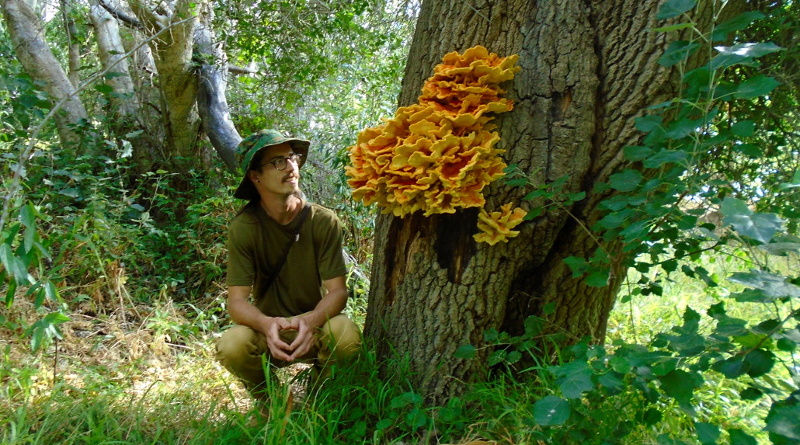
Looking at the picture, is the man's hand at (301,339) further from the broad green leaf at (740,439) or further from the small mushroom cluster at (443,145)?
the broad green leaf at (740,439)

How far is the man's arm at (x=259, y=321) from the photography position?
2.50 m

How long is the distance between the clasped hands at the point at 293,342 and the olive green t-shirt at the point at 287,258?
33cm

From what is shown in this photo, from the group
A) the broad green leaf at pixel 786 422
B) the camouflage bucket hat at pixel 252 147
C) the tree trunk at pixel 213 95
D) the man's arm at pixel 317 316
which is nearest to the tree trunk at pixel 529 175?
the man's arm at pixel 317 316

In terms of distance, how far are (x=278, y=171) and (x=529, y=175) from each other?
1.32 m

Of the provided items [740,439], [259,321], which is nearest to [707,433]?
[740,439]

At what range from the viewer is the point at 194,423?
237 cm

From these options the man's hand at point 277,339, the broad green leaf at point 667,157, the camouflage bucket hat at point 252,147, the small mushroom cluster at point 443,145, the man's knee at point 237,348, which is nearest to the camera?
the broad green leaf at point 667,157

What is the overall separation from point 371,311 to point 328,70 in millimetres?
3519

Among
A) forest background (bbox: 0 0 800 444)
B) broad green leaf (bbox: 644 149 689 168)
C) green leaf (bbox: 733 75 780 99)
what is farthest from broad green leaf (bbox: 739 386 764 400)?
green leaf (bbox: 733 75 780 99)

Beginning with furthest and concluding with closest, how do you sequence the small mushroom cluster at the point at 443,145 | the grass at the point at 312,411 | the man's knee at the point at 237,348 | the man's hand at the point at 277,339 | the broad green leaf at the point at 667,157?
the man's knee at the point at 237,348
the man's hand at the point at 277,339
the grass at the point at 312,411
the small mushroom cluster at the point at 443,145
the broad green leaf at the point at 667,157

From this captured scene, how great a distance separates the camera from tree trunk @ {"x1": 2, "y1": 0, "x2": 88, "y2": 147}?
5176 mm

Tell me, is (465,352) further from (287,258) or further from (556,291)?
(287,258)

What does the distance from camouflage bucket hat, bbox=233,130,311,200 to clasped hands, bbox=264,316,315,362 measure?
754 mm

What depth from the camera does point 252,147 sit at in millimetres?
2748
